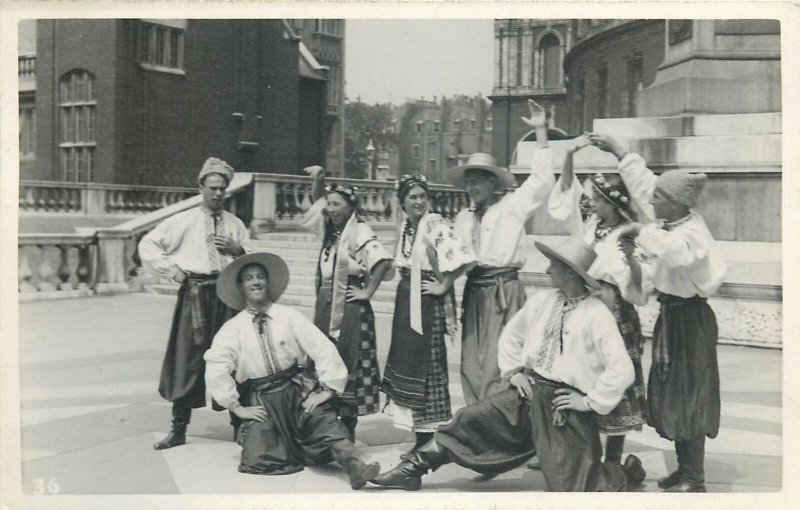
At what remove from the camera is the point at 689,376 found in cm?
458

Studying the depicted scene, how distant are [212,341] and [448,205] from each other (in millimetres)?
12955

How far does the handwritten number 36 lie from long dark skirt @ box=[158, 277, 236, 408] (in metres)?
0.84

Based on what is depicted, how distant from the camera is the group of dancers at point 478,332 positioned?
4371mm

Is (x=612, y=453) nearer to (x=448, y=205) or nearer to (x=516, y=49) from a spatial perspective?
(x=448, y=205)

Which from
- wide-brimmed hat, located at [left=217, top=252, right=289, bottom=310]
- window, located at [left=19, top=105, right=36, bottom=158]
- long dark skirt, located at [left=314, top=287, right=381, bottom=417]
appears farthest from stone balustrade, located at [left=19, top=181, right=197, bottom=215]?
long dark skirt, located at [left=314, top=287, right=381, bottom=417]

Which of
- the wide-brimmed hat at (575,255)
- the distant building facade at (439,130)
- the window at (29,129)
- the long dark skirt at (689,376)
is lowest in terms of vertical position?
the long dark skirt at (689,376)

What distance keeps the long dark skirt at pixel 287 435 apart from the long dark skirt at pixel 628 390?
4.95 ft

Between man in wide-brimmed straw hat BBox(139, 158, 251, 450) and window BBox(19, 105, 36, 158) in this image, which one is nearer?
man in wide-brimmed straw hat BBox(139, 158, 251, 450)

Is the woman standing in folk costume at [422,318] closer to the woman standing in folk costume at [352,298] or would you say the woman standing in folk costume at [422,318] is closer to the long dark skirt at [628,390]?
the woman standing in folk costume at [352,298]

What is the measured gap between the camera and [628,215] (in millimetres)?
4930

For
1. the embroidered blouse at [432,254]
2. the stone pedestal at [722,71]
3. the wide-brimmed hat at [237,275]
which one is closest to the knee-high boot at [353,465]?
the embroidered blouse at [432,254]

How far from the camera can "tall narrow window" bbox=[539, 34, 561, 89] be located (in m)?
37.3

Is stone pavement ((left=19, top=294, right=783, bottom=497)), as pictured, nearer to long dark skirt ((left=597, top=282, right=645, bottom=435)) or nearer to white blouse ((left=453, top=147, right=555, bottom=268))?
long dark skirt ((left=597, top=282, right=645, bottom=435))

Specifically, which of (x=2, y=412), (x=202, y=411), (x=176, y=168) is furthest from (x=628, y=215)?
(x=176, y=168)
